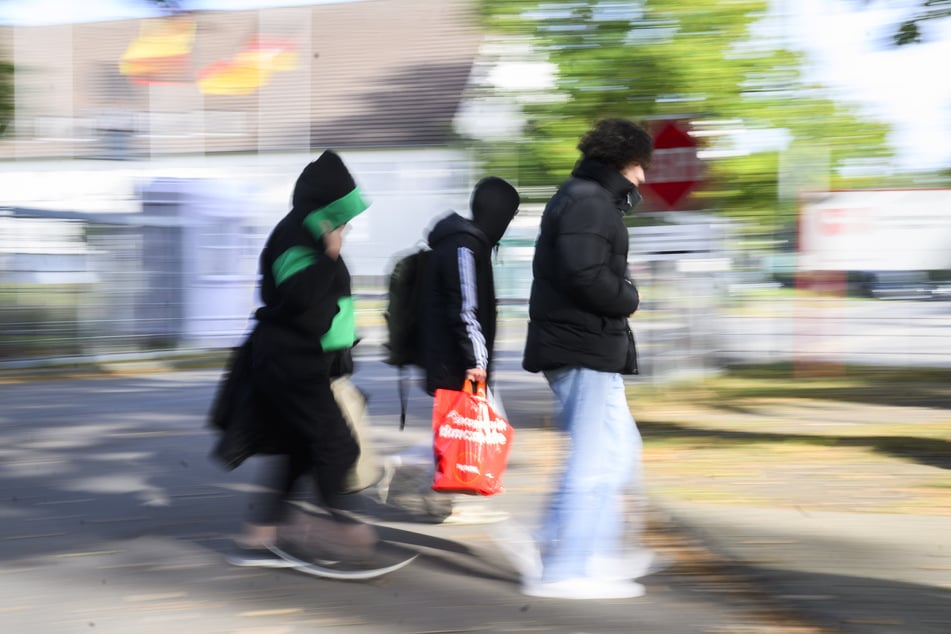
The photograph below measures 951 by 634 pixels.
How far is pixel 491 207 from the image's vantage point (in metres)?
6.01

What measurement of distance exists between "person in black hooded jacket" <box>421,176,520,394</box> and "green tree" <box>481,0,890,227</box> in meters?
3.96

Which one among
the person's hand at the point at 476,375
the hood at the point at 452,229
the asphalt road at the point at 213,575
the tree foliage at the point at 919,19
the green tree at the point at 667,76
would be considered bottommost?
the asphalt road at the point at 213,575

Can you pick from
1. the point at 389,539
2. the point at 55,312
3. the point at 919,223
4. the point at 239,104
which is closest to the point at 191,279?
the point at 55,312

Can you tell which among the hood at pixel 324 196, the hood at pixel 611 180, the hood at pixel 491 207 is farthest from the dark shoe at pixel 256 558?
the hood at pixel 611 180

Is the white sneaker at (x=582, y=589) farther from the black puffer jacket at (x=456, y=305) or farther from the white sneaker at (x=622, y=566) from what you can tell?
the black puffer jacket at (x=456, y=305)

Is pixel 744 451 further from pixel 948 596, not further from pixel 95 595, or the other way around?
pixel 95 595

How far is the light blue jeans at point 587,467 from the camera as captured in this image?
4.69 metres

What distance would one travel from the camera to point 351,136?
4038cm

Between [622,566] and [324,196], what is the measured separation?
77.3 inches

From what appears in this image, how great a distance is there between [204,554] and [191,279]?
42.8 ft

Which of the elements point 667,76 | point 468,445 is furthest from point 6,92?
point 468,445

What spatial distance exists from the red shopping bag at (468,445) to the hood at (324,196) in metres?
1.02

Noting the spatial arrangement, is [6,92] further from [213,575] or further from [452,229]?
[213,575]

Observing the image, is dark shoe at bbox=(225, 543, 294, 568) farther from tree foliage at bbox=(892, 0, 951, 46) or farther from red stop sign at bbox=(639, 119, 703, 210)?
tree foliage at bbox=(892, 0, 951, 46)
